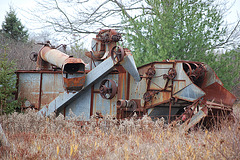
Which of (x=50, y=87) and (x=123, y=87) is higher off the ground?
(x=123, y=87)

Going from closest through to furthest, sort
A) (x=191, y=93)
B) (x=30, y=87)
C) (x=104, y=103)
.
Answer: (x=191, y=93) → (x=104, y=103) → (x=30, y=87)

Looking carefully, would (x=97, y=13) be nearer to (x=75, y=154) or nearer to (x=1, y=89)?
(x=1, y=89)

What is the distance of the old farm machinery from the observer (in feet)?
24.3

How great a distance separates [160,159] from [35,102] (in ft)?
21.0

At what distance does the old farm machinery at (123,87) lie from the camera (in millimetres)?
7392

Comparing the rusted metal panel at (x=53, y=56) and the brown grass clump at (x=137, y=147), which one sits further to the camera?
the rusted metal panel at (x=53, y=56)

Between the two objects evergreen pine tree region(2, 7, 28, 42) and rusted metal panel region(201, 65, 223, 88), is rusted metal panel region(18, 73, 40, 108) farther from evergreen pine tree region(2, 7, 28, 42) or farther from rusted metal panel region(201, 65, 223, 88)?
evergreen pine tree region(2, 7, 28, 42)

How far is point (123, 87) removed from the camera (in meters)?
8.32

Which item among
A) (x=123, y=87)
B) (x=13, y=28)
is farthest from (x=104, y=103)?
(x=13, y=28)

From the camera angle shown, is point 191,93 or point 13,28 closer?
point 191,93

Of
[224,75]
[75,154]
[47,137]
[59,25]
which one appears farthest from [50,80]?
[59,25]

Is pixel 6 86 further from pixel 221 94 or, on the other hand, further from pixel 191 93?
pixel 221 94

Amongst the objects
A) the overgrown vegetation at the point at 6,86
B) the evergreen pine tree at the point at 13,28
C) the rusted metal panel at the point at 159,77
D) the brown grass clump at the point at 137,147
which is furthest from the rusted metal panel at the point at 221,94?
the evergreen pine tree at the point at 13,28

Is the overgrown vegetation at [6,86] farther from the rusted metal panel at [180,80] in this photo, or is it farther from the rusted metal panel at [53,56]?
the rusted metal panel at [180,80]
